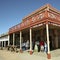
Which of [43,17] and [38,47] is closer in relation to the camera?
[43,17]

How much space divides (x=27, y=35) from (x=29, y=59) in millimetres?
10660

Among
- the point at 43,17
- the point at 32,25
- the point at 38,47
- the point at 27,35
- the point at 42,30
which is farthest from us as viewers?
the point at 27,35

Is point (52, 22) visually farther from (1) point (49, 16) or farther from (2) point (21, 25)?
(2) point (21, 25)

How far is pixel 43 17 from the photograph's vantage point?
14.1 m

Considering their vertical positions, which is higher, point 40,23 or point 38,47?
point 40,23

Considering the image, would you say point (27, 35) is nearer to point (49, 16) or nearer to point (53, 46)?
point (53, 46)

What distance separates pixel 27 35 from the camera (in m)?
23.8

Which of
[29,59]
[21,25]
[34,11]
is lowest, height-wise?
[29,59]

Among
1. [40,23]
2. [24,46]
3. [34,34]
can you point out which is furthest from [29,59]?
[34,34]

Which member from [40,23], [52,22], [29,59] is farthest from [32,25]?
[29,59]

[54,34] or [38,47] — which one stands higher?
[54,34]

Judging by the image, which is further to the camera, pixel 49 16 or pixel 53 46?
pixel 53 46

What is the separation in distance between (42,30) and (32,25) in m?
3.59

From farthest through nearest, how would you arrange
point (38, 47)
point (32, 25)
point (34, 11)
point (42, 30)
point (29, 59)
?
1. point (34, 11)
2. point (42, 30)
3. point (38, 47)
4. point (32, 25)
5. point (29, 59)
